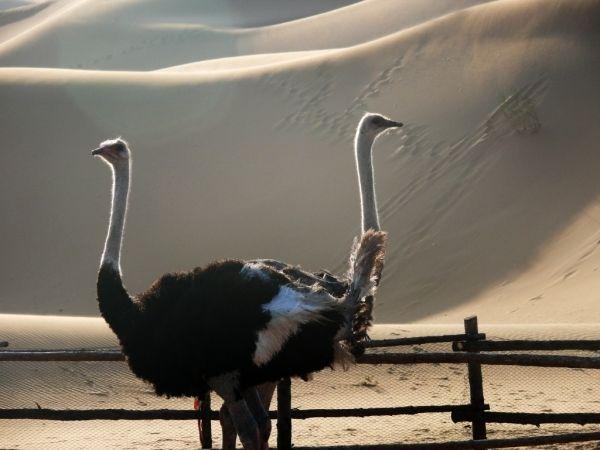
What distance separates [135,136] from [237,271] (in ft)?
53.8

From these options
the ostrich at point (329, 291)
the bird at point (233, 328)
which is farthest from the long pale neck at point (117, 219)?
the ostrich at point (329, 291)

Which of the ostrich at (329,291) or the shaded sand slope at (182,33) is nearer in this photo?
the ostrich at (329,291)

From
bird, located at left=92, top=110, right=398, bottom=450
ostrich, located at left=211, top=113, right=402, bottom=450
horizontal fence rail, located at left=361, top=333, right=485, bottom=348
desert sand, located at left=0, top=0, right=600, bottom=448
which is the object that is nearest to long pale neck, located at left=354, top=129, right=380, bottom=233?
ostrich, located at left=211, top=113, right=402, bottom=450

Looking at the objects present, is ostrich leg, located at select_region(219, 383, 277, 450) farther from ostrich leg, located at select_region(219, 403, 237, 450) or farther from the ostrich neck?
the ostrich neck

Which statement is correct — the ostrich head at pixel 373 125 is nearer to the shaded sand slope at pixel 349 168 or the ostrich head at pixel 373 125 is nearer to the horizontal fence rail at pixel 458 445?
the horizontal fence rail at pixel 458 445

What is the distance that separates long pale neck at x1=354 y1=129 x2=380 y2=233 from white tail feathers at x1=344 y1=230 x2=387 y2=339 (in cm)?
123

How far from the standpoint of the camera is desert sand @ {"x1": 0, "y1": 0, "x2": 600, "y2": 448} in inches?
526

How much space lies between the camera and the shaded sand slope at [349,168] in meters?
14.9

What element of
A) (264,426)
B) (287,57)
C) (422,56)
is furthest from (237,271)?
(287,57)

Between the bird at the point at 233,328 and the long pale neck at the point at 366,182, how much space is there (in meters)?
1.66

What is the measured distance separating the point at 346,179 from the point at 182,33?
38.1 metres

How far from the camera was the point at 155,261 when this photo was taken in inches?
685

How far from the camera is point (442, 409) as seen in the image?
660 cm

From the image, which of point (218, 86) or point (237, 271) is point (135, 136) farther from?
point (237, 271)
